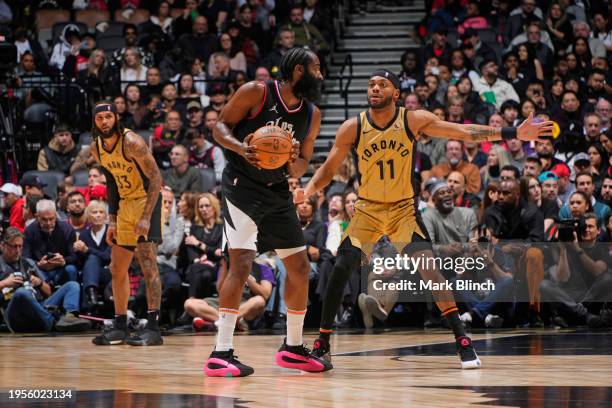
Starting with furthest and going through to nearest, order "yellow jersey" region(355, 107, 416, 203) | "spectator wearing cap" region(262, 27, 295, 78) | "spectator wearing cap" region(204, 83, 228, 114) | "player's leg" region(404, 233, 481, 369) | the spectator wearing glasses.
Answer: "spectator wearing cap" region(262, 27, 295, 78) → "spectator wearing cap" region(204, 83, 228, 114) → the spectator wearing glasses → "yellow jersey" region(355, 107, 416, 203) → "player's leg" region(404, 233, 481, 369)

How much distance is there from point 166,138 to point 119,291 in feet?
16.1

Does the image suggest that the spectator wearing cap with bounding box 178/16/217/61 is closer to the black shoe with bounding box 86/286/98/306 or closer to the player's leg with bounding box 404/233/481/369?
the black shoe with bounding box 86/286/98/306

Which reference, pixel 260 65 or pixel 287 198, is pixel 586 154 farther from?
pixel 287 198

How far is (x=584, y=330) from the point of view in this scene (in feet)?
31.2

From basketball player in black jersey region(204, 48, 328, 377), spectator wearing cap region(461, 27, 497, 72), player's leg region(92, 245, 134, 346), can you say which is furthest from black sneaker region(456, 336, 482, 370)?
spectator wearing cap region(461, 27, 497, 72)

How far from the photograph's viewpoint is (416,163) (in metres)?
11.7

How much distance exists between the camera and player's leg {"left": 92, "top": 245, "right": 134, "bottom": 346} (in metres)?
8.18

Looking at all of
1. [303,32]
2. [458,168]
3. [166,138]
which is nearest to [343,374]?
[458,168]

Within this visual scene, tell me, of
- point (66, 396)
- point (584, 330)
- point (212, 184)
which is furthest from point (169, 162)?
point (66, 396)

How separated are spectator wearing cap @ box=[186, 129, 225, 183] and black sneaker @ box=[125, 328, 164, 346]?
4.45m

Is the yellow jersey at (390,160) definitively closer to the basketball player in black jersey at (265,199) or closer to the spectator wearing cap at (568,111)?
the basketball player in black jersey at (265,199)

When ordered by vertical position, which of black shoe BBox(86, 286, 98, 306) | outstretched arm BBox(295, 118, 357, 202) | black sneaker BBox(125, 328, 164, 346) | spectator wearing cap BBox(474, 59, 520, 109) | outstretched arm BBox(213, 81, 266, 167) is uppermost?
spectator wearing cap BBox(474, 59, 520, 109)

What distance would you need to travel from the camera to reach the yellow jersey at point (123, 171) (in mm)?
8164

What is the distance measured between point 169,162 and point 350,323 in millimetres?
3532
